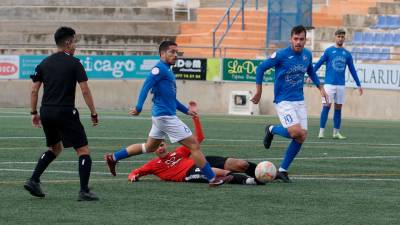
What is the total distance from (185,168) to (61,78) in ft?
8.63

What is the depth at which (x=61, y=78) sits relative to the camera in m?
11.6

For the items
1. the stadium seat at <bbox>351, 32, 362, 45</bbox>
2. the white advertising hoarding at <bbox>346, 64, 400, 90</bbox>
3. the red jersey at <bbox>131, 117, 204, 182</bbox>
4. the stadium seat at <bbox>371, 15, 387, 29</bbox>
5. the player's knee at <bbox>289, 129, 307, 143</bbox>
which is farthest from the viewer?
the stadium seat at <bbox>371, 15, 387, 29</bbox>

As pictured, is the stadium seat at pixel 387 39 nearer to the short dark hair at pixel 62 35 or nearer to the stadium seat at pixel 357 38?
the stadium seat at pixel 357 38

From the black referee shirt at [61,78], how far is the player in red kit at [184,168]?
89.2 inches

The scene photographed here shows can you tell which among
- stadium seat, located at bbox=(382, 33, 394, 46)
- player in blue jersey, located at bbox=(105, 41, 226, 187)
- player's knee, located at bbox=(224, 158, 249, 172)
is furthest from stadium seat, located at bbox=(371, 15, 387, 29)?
player in blue jersey, located at bbox=(105, 41, 226, 187)

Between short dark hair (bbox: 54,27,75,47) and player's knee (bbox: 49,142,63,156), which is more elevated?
short dark hair (bbox: 54,27,75,47)

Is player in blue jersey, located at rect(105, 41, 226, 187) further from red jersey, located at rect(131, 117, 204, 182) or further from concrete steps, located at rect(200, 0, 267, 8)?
concrete steps, located at rect(200, 0, 267, 8)

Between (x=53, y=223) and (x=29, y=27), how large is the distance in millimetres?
33612

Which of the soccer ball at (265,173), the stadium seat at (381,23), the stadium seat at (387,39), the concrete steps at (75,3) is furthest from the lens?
the concrete steps at (75,3)

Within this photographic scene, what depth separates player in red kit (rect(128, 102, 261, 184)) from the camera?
1359 centimetres

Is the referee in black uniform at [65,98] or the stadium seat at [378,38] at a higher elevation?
the referee in black uniform at [65,98]

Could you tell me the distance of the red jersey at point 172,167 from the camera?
44.9ft

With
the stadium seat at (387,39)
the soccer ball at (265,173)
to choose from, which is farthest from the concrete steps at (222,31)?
the soccer ball at (265,173)

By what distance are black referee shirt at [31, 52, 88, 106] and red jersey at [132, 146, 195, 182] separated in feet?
7.60
